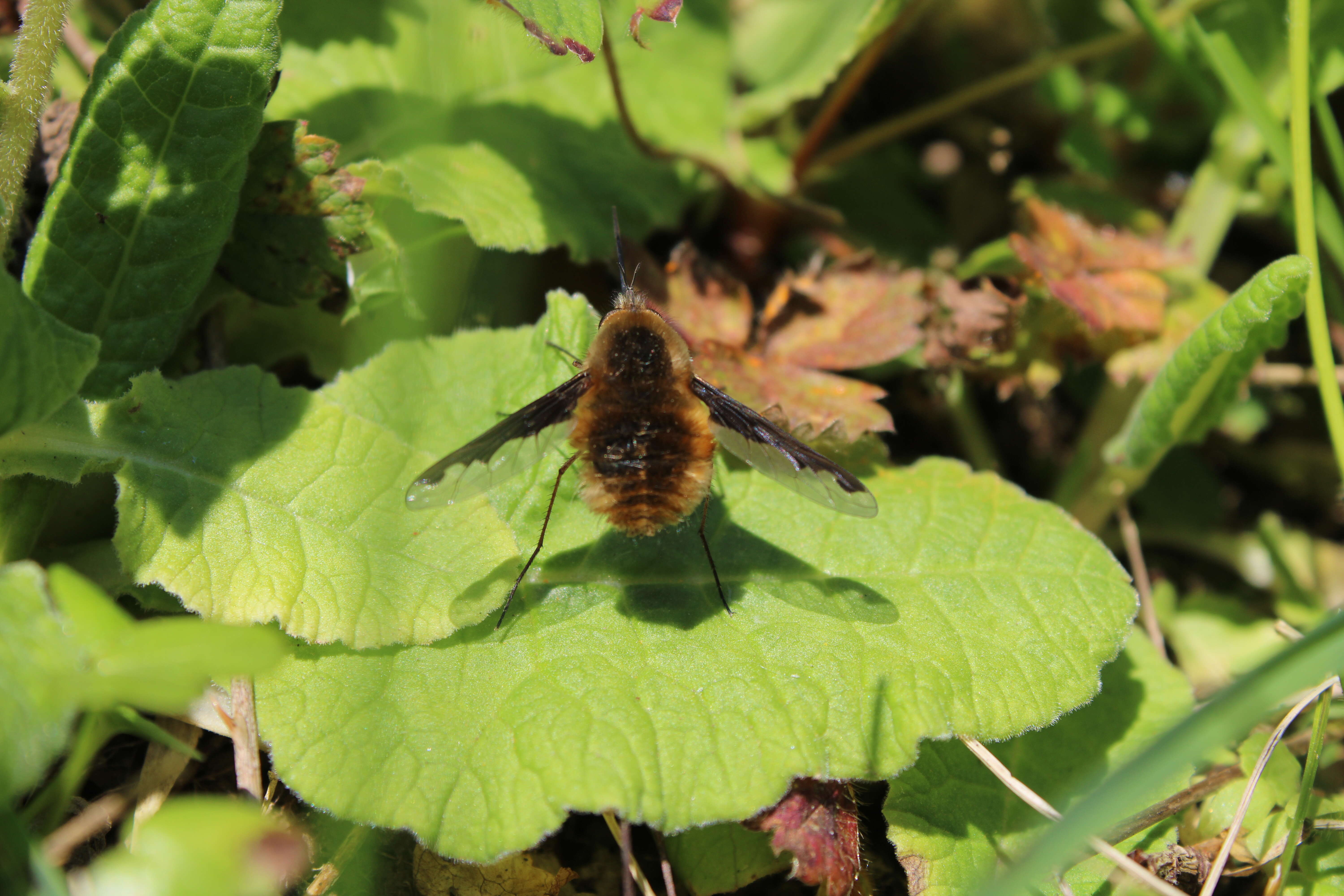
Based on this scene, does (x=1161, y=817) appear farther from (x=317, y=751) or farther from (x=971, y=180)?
(x=971, y=180)

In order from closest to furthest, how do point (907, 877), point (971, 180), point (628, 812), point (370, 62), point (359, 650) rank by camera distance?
point (628, 812) < point (359, 650) < point (907, 877) < point (370, 62) < point (971, 180)

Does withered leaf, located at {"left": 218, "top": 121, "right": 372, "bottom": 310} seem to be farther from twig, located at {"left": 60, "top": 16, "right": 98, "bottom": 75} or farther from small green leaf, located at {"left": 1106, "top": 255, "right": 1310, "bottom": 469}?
small green leaf, located at {"left": 1106, "top": 255, "right": 1310, "bottom": 469}

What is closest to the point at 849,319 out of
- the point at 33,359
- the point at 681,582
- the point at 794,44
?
the point at 681,582

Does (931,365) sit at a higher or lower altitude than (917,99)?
lower

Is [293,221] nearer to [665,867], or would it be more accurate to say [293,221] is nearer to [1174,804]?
[665,867]

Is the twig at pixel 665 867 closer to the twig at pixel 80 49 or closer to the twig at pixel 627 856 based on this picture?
the twig at pixel 627 856

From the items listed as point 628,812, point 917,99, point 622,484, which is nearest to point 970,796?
point 628,812

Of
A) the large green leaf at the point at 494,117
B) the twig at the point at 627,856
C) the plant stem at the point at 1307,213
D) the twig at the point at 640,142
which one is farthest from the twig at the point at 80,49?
the plant stem at the point at 1307,213
